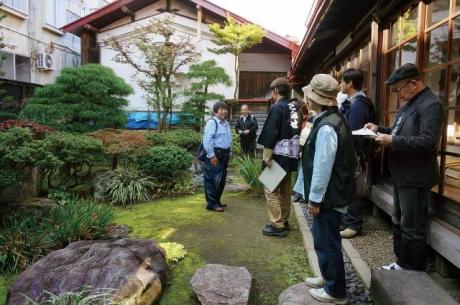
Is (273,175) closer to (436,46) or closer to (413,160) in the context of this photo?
(413,160)

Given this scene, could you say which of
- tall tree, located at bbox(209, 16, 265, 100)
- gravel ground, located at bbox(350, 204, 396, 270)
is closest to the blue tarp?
tall tree, located at bbox(209, 16, 265, 100)

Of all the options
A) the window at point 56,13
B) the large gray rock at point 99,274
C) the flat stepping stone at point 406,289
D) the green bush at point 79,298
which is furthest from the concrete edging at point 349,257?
the window at point 56,13

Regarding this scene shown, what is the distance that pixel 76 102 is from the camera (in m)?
10.4

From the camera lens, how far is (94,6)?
2375 cm

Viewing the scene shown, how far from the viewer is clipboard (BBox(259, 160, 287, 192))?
201 inches

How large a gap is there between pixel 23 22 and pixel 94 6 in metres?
8.71

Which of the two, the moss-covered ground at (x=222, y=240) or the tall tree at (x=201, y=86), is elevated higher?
the tall tree at (x=201, y=86)

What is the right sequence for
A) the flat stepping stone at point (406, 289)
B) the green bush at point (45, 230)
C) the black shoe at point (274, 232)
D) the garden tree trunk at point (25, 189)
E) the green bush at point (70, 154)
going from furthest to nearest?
1. the green bush at point (70, 154)
2. the garden tree trunk at point (25, 189)
3. the black shoe at point (274, 232)
4. the green bush at point (45, 230)
5. the flat stepping stone at point (406, 289)

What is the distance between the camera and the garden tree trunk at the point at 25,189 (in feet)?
18.7

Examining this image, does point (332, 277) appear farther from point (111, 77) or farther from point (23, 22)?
point (23, 22)

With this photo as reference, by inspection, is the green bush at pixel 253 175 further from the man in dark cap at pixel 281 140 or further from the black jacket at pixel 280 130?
the black jacket at pixel 280 130

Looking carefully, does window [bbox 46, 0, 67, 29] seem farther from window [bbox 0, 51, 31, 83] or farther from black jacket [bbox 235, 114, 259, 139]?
black jacket [bbox 235, 114, 259, 139]

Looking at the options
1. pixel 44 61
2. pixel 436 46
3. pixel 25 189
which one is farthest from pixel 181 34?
pixel 436 46

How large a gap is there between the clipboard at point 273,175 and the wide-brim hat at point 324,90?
→ 196 centimetres
